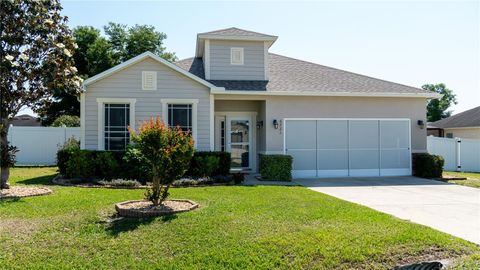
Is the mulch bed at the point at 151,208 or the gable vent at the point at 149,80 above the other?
the gable vent at the point at 149,80

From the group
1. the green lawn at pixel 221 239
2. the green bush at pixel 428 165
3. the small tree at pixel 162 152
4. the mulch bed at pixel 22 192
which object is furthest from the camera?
the green bush at pixel 428 165

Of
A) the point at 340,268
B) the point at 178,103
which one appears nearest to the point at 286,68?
the point at 178,103

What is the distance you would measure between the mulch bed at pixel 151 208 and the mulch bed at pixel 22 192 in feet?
10.4

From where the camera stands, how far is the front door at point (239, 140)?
17.1 meters

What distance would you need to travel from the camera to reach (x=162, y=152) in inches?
322

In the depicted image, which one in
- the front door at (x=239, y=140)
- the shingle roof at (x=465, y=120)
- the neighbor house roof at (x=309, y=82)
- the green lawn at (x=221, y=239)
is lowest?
the green lawn at (x=221, y=239)

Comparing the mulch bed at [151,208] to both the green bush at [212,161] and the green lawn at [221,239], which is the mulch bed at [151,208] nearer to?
the green lawn at [221,239]

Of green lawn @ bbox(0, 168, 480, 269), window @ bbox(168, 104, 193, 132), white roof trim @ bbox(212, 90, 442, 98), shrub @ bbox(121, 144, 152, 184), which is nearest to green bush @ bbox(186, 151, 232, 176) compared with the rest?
window @ bbox(168, 104, 193, 132)

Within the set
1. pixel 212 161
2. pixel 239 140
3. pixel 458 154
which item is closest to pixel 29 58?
pixel 212 161

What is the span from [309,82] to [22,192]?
38.0ft

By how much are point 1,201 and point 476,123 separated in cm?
2850

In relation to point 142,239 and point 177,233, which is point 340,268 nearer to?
point 177,233

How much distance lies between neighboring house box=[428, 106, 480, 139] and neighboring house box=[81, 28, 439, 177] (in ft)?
44.5

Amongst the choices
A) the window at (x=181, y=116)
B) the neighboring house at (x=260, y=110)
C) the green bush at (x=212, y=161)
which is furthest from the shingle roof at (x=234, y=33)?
the green bush at (x=212, y=161)
